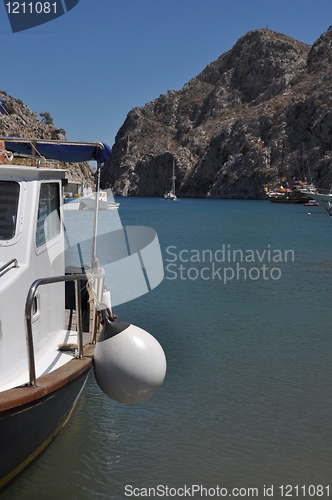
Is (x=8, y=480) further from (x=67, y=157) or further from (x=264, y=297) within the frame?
(x=264, y=297)

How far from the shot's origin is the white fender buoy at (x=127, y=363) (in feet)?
21.8

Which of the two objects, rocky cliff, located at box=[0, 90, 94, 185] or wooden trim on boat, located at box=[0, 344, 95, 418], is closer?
wooden trim on boat, located at box=[0, 344, 95, 418]

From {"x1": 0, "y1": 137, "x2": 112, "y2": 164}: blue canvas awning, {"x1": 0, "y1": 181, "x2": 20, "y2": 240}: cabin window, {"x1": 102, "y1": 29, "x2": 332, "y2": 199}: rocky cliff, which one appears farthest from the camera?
{"x1": 102, "y1": 29, "x2": 332, "y2": 199}: rocky cliff

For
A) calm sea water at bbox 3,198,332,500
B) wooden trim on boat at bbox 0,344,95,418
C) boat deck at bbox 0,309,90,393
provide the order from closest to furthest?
wooden trim on boat at bbox 0,344,95,418 < boat deck at bbox 0,309,90,393 < calm sea water at bbox 3,198,332,500

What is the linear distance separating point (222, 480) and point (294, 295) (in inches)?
446

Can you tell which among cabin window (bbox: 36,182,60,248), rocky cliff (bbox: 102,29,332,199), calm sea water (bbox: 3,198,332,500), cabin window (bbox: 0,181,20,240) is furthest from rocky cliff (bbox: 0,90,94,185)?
rocky cliff (bbox: 102,29,332,199)

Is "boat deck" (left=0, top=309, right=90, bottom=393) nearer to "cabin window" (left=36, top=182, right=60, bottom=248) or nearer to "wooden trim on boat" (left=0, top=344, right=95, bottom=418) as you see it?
"wooden trim on boat" (left=0, top=344, right=95, bottom=418)

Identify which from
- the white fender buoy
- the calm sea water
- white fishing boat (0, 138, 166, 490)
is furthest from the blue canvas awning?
the calm sea water

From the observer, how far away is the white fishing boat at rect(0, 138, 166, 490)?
5.83 m

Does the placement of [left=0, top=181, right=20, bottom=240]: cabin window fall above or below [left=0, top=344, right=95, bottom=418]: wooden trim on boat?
above

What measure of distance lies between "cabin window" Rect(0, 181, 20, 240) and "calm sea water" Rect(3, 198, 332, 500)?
2.69 m

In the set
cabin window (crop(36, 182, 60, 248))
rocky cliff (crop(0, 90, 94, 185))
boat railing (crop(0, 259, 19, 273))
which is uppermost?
rocky cliff (crop(0, 90, 94, 185))

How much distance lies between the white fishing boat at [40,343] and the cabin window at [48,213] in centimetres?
1

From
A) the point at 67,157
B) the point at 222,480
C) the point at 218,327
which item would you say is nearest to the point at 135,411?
the point at 222,480
